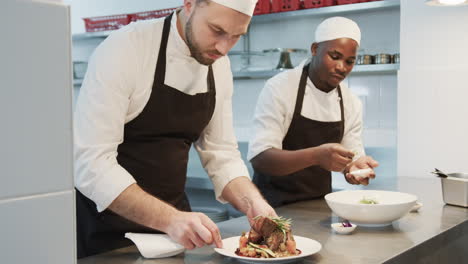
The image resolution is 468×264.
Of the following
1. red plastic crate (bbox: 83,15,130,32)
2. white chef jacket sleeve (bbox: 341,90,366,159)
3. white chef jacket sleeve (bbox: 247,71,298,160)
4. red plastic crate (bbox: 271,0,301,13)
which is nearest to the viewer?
white chef jacket sleeve (bbox: 247,71,298,160)

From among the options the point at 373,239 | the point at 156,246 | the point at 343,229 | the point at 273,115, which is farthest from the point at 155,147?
the point at 273,115

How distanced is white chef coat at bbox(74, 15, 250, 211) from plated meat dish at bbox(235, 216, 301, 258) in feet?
1.33

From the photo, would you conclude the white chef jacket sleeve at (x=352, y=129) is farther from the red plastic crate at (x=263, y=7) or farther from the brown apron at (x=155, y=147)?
the red plastic crate at (x=263, y=7)

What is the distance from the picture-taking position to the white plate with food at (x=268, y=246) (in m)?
1.59

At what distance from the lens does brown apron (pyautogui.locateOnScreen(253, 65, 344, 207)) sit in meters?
2.98

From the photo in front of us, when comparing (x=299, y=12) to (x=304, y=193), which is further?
(x=299, y=12)

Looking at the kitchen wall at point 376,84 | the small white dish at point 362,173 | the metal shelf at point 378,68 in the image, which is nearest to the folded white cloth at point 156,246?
the small white dish at point 362,173

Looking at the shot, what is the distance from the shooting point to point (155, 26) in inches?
84.2

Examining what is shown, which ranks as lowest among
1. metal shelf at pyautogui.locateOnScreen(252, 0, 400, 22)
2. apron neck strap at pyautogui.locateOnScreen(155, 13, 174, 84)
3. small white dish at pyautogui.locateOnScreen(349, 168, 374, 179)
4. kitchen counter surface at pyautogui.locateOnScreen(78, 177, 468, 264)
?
kitchen counter surface at pyautogui.locateOnScreen(78, 177, 468, 264)

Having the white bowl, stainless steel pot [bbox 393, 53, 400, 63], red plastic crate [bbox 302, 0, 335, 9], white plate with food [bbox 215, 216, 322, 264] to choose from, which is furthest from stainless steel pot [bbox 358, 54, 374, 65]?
white plate with food [bbox 215, 216, 322, 264]

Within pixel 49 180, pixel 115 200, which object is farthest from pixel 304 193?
pixel 49 180

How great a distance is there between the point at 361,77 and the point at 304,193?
2003 millimetres

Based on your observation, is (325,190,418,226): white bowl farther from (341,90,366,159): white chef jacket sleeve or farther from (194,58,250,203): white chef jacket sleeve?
(341,90,366,159): white chef jacket sleeve

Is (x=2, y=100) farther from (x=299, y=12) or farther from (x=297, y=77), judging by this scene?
(x=299, y=12)
